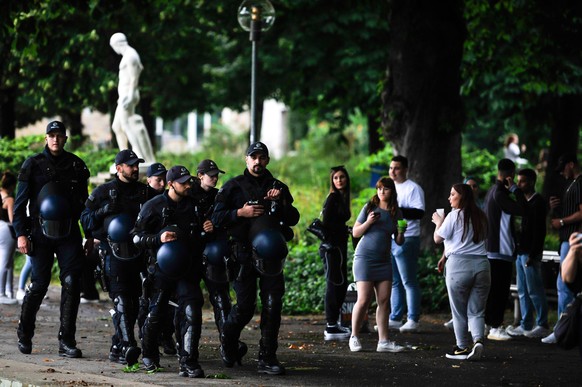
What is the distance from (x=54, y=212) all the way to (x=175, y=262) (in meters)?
1.73

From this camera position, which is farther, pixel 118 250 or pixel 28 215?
pixel 28 215

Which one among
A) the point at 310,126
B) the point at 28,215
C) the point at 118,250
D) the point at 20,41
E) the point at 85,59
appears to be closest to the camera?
the point at 118,250

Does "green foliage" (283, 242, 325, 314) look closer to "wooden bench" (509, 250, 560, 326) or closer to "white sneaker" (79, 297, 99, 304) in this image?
"white sneaker" (79, 297, 99, 304)

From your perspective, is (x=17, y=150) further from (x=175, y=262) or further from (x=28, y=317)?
(x=175, y=262)

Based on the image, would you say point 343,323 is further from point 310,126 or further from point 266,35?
point 310,126

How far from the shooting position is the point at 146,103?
33.9m

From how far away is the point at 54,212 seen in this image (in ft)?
40.5

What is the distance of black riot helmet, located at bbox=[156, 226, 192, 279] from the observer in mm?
11172

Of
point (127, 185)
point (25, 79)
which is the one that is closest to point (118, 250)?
point (127, 185)

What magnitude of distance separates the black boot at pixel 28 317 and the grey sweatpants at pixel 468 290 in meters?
3.88

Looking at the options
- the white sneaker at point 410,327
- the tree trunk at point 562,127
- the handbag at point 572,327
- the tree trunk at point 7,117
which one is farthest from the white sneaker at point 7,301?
the tree trunk at point 7,117

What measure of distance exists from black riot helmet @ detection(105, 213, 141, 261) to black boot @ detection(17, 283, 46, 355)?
1.08 meters

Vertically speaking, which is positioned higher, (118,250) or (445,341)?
(118,250)

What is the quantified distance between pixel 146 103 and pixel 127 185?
21.9m
